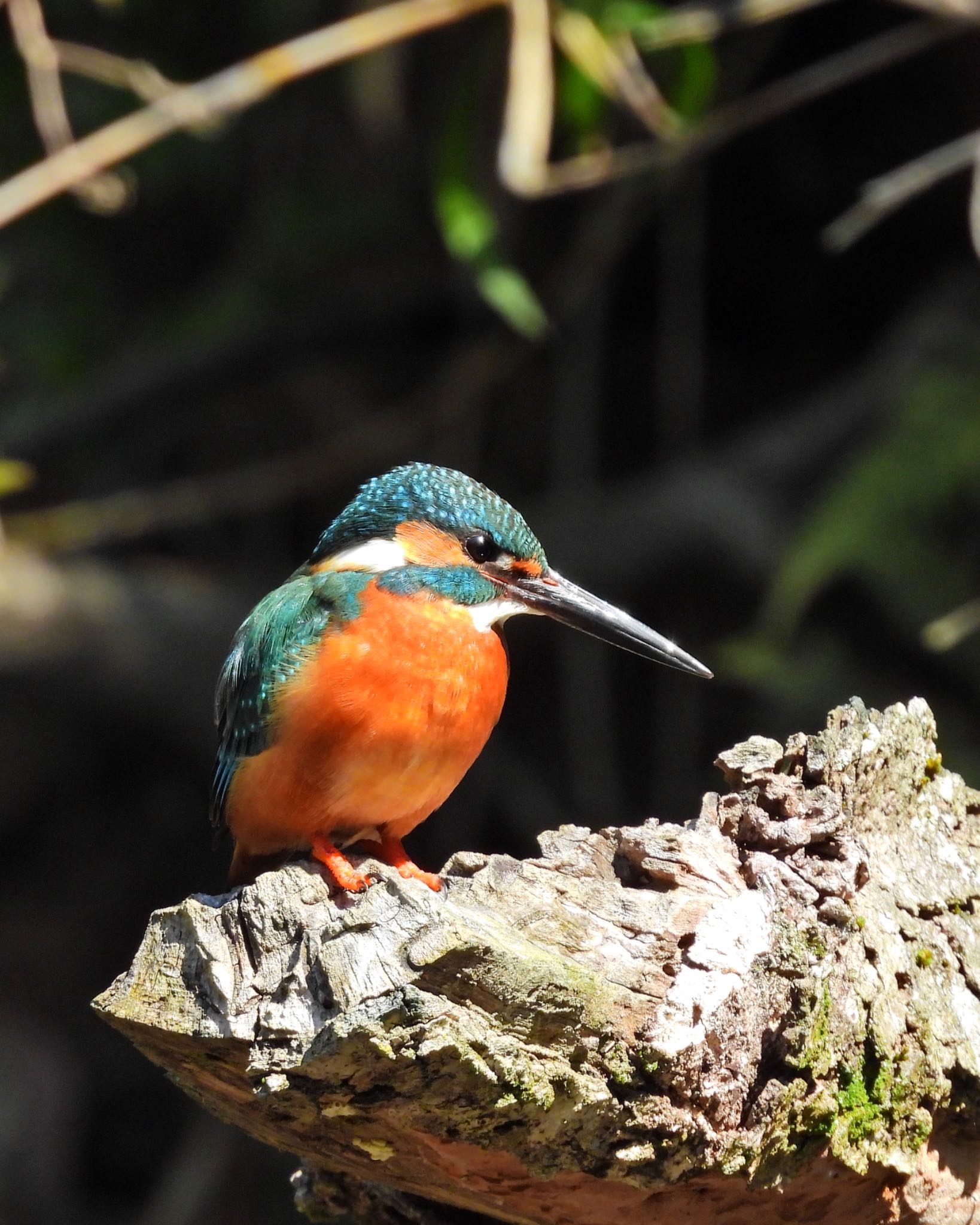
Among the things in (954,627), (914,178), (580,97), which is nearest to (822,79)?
(914,178)

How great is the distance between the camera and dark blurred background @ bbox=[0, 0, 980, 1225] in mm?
4676

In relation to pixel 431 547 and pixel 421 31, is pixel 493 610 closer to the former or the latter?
pixel 431 547

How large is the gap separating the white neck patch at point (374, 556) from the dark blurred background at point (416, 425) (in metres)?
1.45

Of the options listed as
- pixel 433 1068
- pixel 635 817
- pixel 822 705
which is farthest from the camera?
pixel 635 817

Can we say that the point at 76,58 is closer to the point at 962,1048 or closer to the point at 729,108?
the point at 729,108

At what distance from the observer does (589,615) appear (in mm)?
2955

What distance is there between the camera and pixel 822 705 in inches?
166

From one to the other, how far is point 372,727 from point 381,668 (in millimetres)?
113

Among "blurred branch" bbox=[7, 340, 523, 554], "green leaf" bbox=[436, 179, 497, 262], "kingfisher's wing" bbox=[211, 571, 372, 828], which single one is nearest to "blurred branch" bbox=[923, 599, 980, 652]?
"kingfisher's wing" bbox=[211, 571, 372, 828]

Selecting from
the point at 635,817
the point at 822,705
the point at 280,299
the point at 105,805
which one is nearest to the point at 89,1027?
the point at 105,805

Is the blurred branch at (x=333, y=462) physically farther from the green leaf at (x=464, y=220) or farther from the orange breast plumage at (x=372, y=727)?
the orange breast plumage at (x=372, y=727)

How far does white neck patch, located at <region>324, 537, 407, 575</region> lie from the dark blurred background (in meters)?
1.45

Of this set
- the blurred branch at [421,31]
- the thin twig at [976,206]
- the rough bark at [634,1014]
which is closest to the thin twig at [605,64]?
the blurred branch at [421,31]

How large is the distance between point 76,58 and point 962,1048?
3.21m
